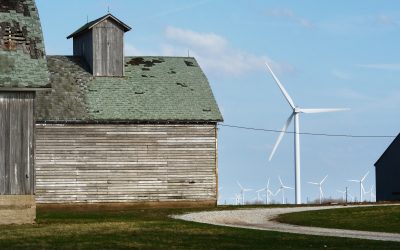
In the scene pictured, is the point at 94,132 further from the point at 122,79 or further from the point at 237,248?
the point at 237,248

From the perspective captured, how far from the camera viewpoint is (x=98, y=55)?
59.5 meters

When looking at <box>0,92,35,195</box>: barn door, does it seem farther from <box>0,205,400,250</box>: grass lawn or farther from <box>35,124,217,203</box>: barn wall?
<box>35,124,217,203</box>: barn wall

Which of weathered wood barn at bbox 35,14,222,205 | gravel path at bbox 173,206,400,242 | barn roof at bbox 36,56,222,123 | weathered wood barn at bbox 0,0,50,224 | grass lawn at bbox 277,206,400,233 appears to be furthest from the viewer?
barn roof at bbox 36,56,222,123

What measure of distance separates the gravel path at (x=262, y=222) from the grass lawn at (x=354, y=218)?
1.12m

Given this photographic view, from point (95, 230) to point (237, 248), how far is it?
8985 millimetres

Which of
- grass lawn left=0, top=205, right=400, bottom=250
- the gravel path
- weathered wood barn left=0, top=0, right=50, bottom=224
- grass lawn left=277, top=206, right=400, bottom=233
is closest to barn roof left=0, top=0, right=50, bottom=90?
weathered wood barn left=0, top=0, right=50, bottom=224

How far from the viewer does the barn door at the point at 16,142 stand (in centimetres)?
4291

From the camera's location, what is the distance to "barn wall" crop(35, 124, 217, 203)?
180 feet

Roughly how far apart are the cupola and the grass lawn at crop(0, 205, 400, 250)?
17.8 metres

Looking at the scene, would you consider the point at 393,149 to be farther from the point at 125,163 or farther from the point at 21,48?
the point at 21,48

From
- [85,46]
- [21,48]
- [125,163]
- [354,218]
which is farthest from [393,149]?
[21,48]

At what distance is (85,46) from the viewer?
61.1 meters

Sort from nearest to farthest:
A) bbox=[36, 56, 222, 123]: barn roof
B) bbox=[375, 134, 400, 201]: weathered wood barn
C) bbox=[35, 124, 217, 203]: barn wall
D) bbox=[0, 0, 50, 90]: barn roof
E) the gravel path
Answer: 1. the gravel path
2. bbox=[0, 0, 50, 90]: barn roof
3. bbox=[35, 124, 217, 203]: barn wall
4. bbox=[36, 56, 222, 123]: barn roof
5. bbox=[375, 134, 400, 201]: weathered wood barn

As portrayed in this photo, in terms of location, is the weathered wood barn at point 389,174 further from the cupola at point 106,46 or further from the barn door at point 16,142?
the barn door at point 16,142
